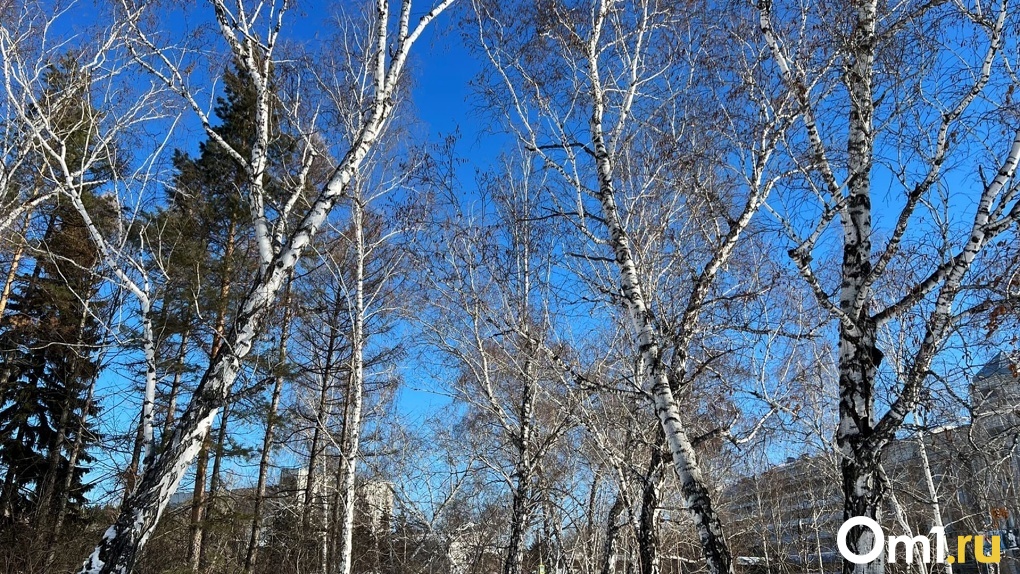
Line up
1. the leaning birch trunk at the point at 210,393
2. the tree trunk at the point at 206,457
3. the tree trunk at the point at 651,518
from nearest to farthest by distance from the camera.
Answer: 1. the leaning birch trunk at the point at 210,393
2. the tree trunk at the point at 651,518
3. the tree trunk at the point at 206,457

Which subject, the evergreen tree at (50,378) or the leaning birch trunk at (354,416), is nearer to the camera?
the leaning birch trunk at (354,416)

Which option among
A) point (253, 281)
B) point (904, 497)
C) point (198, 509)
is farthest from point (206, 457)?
point (904, 497)

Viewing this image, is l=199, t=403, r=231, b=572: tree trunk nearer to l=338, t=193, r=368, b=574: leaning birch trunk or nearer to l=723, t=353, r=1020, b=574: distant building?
l=338, t=193, r=368, b=574: leaning birch trunk

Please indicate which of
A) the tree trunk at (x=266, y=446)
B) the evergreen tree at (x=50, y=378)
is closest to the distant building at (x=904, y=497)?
the tree trunk at (x=266, y=446)

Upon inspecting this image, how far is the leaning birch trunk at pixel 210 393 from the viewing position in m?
3.88

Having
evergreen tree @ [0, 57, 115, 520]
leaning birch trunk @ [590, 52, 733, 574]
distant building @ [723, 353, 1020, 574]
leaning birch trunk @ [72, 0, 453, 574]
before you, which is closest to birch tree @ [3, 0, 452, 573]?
leaning birch trunk @ [72, 0, 453, 574]

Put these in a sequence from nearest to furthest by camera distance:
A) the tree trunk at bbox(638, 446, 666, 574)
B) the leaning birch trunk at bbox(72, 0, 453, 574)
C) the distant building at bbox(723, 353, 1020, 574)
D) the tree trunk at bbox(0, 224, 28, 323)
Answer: the leaning birch trunk at bbox(72, 0, 453, 574), the tree trunk at bbox(638, 446, 666, 574), the distant building at bbox(723, 353, 1020, 574), the tree trunk at bbox(0, 224, 28, 323)

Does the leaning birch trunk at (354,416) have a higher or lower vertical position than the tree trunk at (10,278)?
lower

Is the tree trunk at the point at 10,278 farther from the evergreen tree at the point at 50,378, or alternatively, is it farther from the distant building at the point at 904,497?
the distant building at the point at 904,497

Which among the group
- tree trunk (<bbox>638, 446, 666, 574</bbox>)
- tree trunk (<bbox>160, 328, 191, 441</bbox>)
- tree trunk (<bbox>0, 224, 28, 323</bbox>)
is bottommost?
tree trunk (<bbox>638, 446, 666, 574</bbox>)

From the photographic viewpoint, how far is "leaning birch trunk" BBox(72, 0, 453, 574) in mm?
3875

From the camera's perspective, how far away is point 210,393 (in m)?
4.29

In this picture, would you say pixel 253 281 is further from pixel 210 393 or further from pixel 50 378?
pixel 50 378

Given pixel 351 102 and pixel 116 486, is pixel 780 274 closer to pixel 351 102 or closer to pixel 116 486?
pixel 351 102
